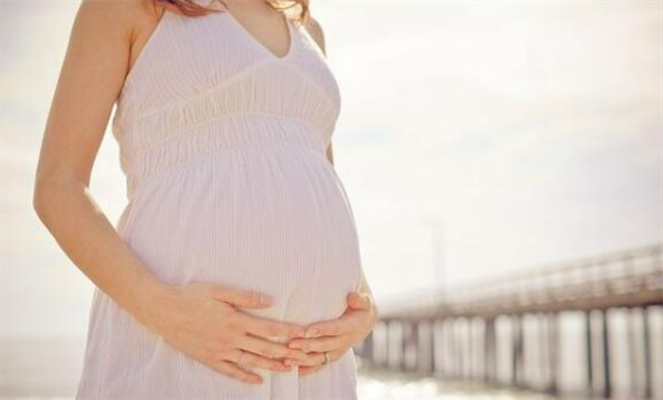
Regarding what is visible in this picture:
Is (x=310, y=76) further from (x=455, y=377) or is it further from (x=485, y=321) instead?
(x=455, y=377)

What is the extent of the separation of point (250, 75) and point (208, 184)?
21cm

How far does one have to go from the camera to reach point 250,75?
1924 mm

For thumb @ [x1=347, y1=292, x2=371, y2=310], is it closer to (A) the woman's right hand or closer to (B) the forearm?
(A) the woman's right hand

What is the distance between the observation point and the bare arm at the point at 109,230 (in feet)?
5.85

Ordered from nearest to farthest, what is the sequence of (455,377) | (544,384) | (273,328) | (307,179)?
(273,328) < (307,179) < (544,384) < (455,377)

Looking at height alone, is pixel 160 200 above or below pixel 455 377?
above

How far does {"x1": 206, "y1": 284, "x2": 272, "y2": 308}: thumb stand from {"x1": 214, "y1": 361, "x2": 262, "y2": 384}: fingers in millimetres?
101

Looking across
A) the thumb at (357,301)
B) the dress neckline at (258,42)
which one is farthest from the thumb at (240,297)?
the dress neckline at (258,42)

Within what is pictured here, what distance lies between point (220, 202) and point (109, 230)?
19cm

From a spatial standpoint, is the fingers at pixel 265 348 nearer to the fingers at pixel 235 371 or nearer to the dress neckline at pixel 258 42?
the fingers at pixel 235 371

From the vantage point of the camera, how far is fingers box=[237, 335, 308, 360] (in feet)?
5.90

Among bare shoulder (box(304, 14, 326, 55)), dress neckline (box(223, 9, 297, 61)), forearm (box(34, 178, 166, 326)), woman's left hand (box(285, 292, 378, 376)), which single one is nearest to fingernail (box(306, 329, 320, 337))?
woman's left hand (box(285, 292, 378, 376))

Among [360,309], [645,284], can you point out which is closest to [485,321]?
[645,284]

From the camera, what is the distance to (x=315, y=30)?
2453 millimetres
